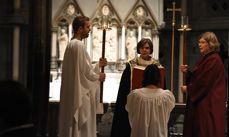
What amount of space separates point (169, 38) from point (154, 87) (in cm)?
524

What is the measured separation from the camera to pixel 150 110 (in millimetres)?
3627

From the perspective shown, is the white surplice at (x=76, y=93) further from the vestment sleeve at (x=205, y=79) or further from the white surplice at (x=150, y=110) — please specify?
the vestment sleeve at (x=205, y=79)

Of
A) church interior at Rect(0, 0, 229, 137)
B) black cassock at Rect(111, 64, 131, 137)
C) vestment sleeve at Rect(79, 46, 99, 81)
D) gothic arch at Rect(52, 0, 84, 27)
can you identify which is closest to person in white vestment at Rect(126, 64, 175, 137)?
vestment sleeve at Rect(79, 46, 99, 81)

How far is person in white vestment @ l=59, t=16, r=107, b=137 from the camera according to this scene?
14.0 ft

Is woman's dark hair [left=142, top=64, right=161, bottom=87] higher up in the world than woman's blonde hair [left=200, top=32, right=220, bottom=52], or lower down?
lower down

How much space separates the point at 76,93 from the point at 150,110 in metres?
1.05

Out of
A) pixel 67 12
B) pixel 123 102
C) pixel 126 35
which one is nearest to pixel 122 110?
pixel 123 102

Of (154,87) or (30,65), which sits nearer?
(154,87)

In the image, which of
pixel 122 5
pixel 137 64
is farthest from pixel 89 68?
pixel 122 5

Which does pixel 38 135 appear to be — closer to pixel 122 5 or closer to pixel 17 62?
pixel 17 62

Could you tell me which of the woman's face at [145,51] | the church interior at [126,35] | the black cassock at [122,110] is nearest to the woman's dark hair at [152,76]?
the woman's face at [145,51]

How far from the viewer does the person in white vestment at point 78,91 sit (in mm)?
4277

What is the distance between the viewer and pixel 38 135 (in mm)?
5062

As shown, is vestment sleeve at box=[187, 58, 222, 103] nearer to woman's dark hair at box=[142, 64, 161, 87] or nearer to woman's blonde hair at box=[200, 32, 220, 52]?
woman's blonde hair at box=[200, 32, 220, 52]
